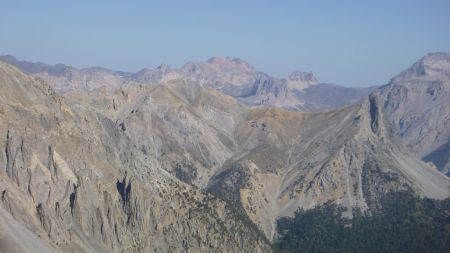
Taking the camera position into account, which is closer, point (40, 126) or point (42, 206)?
point (42, 206)

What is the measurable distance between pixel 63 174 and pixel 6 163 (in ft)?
51.1

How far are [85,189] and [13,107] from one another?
1102 inches

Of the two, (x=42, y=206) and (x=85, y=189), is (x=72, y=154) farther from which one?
(x=42, y=206)

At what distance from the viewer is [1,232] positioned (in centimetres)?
15312

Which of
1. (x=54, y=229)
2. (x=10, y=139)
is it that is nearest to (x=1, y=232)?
(x=54, y=229)

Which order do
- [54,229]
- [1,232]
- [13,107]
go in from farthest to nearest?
1. [13,107]
2. [54,229]
3. [1,232]

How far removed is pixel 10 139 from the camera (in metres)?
184

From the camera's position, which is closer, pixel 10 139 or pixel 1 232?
pixel 1 232

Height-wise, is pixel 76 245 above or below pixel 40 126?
below

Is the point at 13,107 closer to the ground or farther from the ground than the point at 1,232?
farther from the ground

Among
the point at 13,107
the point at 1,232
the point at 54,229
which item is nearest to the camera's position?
the point at 1,232

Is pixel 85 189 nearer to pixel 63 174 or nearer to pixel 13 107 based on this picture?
pixel 63 174

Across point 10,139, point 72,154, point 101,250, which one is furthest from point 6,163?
point 101,250

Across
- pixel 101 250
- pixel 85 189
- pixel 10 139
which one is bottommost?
pixel 101 250
